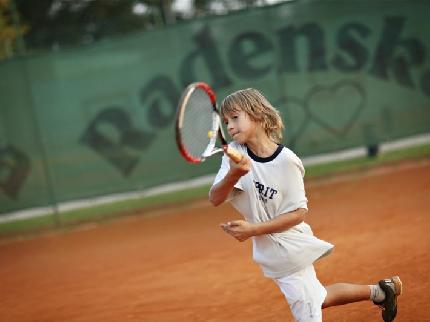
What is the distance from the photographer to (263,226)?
296 cm

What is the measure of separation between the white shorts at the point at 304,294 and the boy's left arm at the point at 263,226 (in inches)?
9.1

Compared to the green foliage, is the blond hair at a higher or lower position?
lower

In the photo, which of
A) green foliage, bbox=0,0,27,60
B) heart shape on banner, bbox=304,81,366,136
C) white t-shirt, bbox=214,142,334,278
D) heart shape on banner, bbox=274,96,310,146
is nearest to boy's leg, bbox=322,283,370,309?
white t-shirt, bbox=214,142,334,278

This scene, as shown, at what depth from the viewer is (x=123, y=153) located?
9000 millimetres

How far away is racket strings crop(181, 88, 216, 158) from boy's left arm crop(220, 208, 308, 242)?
35cm

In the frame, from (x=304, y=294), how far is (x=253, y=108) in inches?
Result: 34.3

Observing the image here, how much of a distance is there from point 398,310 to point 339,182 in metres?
5.30

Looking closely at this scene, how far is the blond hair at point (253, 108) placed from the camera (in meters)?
3.07

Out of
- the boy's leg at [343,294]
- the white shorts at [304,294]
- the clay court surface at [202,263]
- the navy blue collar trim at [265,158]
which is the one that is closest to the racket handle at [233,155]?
the navy blue collar trim at [265,158]

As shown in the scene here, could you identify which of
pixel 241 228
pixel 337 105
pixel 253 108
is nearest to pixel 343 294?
pixel 241 228

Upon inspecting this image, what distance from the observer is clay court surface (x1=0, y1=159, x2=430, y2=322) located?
434 centimetres

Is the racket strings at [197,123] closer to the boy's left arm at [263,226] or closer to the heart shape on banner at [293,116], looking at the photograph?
the boy's left arm at [263,226]

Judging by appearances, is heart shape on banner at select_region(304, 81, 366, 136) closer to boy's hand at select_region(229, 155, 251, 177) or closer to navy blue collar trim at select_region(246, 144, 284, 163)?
navy blue collar trim at select_region(246, 144, 284, 163)

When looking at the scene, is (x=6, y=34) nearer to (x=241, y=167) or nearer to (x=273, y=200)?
(x=273, y=200)
